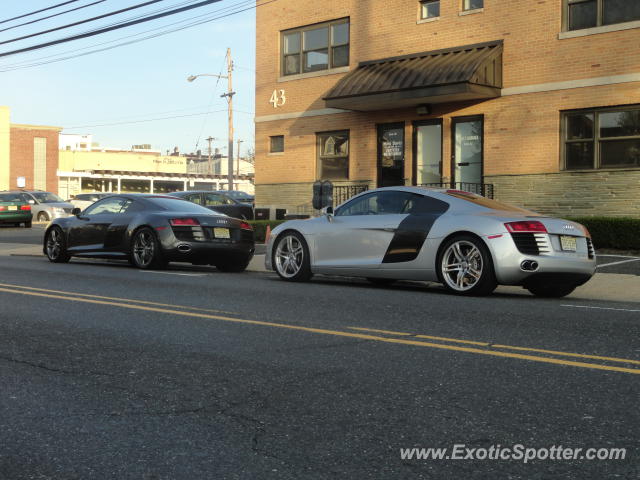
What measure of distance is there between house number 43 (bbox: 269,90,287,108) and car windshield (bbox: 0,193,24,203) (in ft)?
47.4

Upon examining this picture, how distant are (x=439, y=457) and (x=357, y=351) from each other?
2.60 m

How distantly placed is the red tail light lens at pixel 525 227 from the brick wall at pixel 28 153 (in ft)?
254

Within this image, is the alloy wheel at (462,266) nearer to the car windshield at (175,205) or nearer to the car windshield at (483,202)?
the car windshield at (483,202)

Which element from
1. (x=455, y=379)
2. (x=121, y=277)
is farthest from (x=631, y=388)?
(x=121, y=277)

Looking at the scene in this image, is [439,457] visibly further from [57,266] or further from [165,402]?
[57,266]

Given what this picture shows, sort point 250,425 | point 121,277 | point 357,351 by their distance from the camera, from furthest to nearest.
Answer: point 121,277 < point 357,351 < point 250,425

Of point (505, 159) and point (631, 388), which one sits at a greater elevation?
point (505, 159)

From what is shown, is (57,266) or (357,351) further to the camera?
(57,266)

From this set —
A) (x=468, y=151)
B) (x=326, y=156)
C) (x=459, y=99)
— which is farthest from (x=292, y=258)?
(x=326, y=156)

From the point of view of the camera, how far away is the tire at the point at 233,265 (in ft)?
49.6

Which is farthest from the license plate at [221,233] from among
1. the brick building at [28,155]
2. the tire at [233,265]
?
the brick building at [28,155]

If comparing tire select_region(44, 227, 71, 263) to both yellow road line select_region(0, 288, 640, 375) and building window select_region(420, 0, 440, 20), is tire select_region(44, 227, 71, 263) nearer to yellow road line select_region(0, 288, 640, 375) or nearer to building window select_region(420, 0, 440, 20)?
yellow road line select_region(0, 288, 640, 375)

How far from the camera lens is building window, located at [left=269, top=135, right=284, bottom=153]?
1062 inches

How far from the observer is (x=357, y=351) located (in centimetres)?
631
